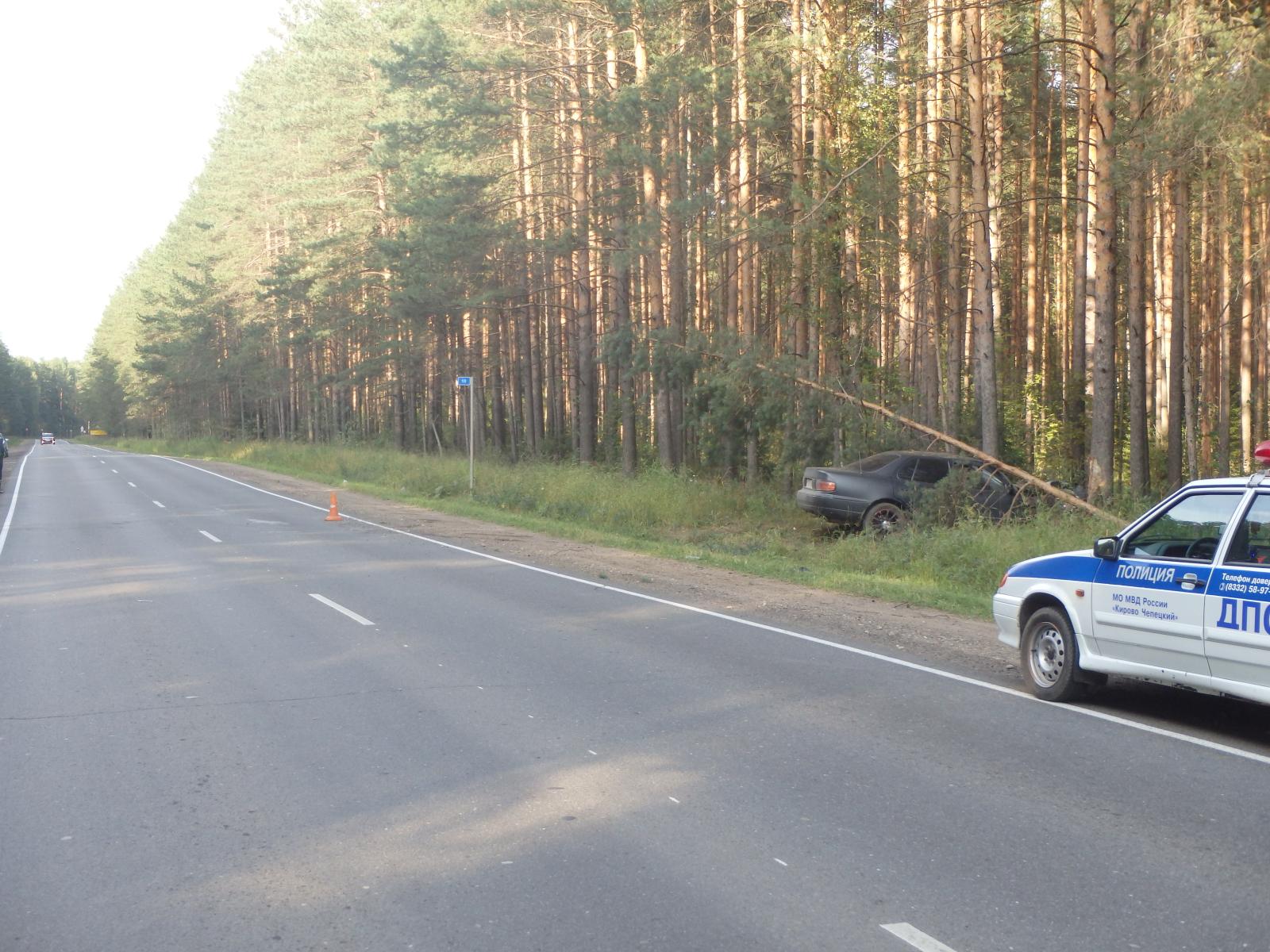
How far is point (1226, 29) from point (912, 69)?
12.2m

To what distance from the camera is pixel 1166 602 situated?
24.7ft

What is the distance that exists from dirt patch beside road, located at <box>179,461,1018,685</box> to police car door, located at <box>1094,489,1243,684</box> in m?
1.50

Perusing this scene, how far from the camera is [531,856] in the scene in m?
5.18

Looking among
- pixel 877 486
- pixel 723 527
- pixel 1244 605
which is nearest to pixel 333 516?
pixel 723 527

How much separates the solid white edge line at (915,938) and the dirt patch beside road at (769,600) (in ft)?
17.0

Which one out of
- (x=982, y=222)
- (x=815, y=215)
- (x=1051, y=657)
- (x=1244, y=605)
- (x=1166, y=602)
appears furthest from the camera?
(x=815, y=215)

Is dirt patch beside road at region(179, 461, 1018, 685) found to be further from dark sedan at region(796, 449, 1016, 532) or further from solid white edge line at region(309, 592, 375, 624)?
solid white edge line at region(309, 592, 375, 624)

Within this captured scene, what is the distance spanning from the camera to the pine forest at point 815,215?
63.6ft

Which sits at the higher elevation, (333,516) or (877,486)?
(877,486)

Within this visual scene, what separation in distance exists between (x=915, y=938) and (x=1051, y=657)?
4.74 meters

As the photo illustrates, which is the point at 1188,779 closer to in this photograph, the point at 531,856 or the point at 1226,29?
the point at 531,856

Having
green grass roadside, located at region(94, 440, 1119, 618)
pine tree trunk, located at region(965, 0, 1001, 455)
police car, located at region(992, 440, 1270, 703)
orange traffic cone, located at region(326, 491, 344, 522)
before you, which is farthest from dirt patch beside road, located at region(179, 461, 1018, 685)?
pine tree trunk, located at region(965, 0, 1001, 455)

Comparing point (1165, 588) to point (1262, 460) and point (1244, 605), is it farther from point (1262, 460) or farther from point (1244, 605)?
point (1262, 460)

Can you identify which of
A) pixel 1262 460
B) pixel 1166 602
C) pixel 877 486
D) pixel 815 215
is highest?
pixel 815 215
